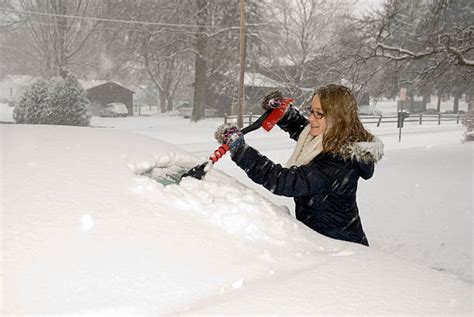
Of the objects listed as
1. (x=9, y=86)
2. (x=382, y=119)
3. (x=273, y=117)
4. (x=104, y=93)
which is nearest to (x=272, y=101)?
(x=273, y=117)

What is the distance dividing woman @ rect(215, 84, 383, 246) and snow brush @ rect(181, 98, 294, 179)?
8cm

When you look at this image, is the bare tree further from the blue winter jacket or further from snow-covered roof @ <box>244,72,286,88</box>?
the blue winter jacket

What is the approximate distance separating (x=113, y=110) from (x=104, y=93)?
13.6 ft

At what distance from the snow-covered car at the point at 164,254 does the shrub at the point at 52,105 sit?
61.2 ft

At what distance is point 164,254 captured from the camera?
1740 millimetres

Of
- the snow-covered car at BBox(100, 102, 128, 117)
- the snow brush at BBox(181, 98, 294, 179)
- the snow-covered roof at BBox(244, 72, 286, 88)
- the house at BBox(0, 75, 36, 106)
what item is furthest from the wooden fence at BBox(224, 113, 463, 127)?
the house at BBox(0, 75, 36, 106)

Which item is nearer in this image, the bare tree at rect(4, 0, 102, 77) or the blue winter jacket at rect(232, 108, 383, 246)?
the blue winter jacket at rect(232, 108, 383, 246)

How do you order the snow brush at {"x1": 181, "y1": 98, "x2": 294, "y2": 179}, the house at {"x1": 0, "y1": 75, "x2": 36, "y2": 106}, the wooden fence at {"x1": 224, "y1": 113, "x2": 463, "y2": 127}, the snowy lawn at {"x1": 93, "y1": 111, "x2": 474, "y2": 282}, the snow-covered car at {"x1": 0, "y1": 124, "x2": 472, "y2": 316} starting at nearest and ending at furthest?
the snow-covered car at {"x1": 0, "y1": 124, "x2": 472, "y2": 316}, the snow brush at {"x1": 181, "y1": 98, "x2": 294, "y2": 179}, the snowy lawn at {"x1": 93, "y1": 111, "x2": 474, "y2": 282}, the wooden fence at {"x1": 224, "y1": 113, "x2": 463, "y2": 127}, the house at {"x1": 0, "y1": 75, "x2": 36, "y2": 106}

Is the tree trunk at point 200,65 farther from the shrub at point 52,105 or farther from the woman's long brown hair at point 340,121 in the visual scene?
the woman's long brown hair at point 340,121

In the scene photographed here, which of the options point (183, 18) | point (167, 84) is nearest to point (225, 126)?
point (183, 18)

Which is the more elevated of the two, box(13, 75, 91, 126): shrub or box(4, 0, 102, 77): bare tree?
box(4, 0, 102, 77): bare tree

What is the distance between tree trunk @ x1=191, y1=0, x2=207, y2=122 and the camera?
79.0ft

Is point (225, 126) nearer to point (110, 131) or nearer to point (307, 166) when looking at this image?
point (307, 166)

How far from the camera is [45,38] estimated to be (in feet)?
95.9
